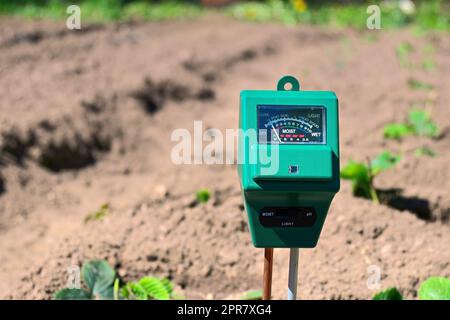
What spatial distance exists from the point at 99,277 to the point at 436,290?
1.39 meters

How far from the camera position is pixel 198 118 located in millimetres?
6680

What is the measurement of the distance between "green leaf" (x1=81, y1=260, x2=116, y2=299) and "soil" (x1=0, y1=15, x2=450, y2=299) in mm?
185

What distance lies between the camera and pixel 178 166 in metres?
5.35

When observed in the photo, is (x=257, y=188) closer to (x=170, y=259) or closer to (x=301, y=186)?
(x=301, y=186)

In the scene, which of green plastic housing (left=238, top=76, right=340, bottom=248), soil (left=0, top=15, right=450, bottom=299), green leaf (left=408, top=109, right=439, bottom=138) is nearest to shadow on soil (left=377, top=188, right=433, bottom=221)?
soil (left=0, top=15, right=450, bottom=299)

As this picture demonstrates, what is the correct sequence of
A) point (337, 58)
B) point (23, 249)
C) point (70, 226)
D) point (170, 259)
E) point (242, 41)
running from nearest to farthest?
1. point (170, 259)
2. point (23, 249)
3. point (70, 226)
4. point (337, 58)
5. point (242, 41)

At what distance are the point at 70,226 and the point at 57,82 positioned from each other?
2276mm

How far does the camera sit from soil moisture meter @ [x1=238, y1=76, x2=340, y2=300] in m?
2.24

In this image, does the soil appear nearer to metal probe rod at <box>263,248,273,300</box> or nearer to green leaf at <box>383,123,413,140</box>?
green leaf at <box>383,123,413,140</box>

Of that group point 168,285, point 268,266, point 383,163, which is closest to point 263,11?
point 383,163

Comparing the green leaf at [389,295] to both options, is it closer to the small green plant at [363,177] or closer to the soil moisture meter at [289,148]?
the soil moisture meter at [289,148]

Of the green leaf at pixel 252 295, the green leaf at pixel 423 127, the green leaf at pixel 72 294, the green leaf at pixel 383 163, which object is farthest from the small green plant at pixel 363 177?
the green leaf at pixel 72 294

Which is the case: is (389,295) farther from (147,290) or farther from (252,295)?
(147,290)

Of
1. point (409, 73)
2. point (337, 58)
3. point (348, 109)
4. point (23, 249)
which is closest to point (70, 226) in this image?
point (23, 249)
